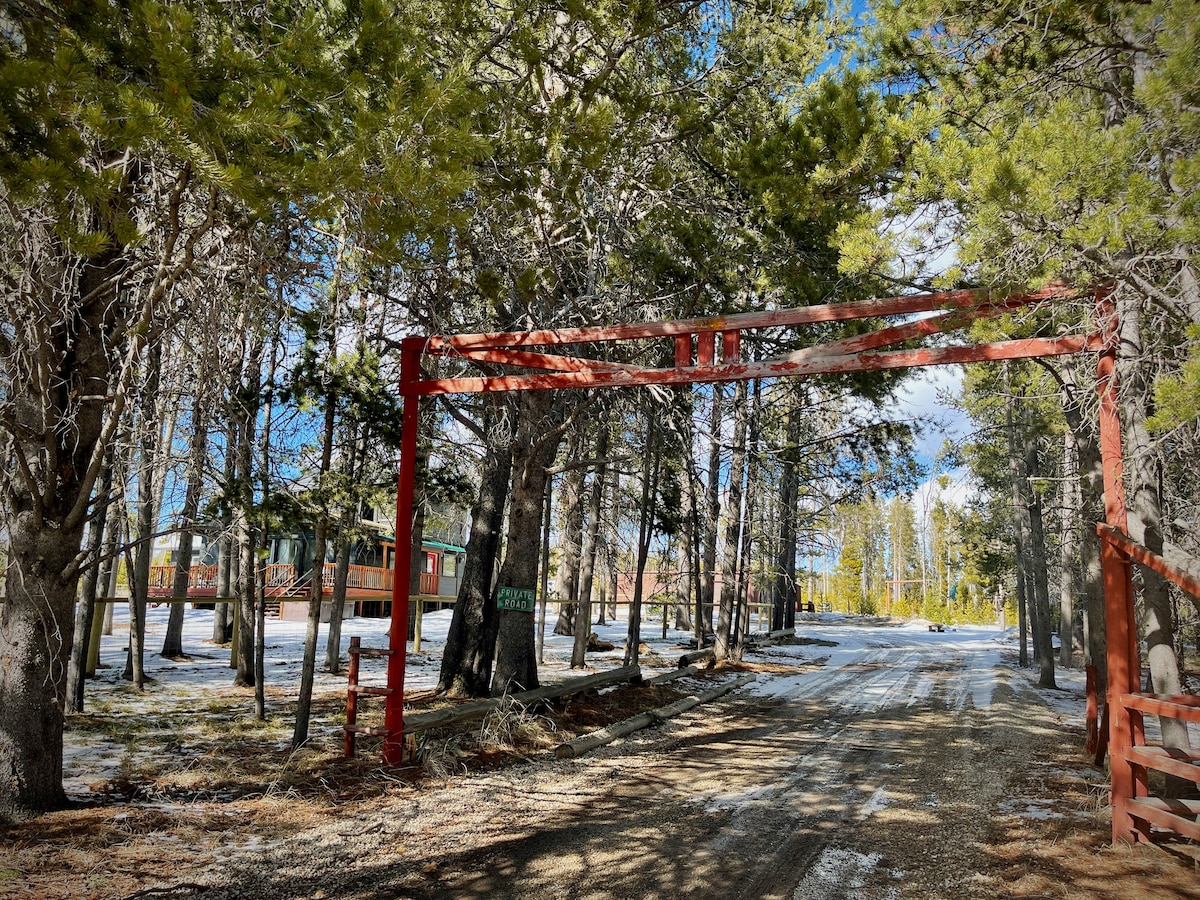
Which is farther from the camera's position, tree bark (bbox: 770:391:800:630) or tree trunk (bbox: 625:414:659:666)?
tree bark (bbox: 770:391:800:630)

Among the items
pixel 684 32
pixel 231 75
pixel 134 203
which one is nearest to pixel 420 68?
pixel 231 75

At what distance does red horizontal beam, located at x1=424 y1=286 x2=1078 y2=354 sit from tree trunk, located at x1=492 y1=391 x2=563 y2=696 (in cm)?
178

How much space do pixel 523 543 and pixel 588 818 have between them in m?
3.64

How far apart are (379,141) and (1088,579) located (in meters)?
10.7

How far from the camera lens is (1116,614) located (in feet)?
16.4

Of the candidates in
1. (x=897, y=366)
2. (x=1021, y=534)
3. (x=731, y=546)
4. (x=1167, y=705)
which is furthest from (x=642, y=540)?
(x=1021, y=534)

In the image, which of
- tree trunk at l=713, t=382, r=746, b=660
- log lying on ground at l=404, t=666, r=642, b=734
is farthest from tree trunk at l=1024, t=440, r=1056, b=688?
log lying on ground at l=404, t=666, r=642, b=734

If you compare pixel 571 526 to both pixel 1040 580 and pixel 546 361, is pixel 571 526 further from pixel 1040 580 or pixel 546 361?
pixel 546 361

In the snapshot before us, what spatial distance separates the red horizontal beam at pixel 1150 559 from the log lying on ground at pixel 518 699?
533cm

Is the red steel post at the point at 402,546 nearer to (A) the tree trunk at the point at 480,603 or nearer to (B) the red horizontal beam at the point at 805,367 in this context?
(B) the red horizontal beam at the point at 805,367

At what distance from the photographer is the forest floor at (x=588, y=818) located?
392 cm

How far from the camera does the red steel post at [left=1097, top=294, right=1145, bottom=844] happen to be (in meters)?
4.61

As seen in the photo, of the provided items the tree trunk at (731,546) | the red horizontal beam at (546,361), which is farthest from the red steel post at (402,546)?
the tree trunk at (731,546)

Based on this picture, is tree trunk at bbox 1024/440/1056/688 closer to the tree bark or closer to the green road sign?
the tree bark
